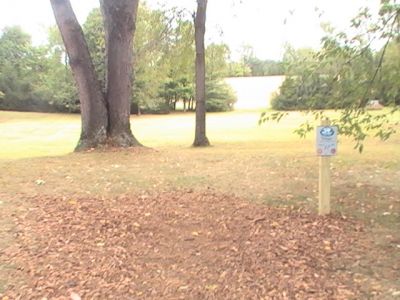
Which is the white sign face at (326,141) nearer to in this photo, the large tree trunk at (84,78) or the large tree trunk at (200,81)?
the large tree trunk at (84,78)

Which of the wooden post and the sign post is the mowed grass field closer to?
the wooden post

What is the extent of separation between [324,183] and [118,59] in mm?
8377

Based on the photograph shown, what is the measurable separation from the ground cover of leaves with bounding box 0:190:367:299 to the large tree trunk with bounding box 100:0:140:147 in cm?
694

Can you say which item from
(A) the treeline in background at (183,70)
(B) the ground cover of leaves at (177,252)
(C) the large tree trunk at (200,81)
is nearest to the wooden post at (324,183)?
(B) the ground cover of leaves at (177,252)

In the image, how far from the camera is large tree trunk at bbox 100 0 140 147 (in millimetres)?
12844

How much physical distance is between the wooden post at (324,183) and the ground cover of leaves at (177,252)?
0.14 meters

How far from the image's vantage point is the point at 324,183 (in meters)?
5.71

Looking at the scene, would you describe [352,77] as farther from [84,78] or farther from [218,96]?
[218,96]

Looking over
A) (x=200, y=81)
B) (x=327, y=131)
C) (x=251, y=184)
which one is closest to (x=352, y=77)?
(x=327, y=131)

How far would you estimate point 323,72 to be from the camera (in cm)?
Result: 577

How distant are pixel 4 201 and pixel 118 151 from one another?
237 inches

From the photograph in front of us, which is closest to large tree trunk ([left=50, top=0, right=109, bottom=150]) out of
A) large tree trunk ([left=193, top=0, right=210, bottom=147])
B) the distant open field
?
large tree trunk ([left=193, top=0, right=210, bottom=147])

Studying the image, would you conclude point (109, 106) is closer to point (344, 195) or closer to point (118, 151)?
point (118, 151)

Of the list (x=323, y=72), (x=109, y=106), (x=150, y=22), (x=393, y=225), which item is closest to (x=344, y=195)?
(x=393, y=225)
